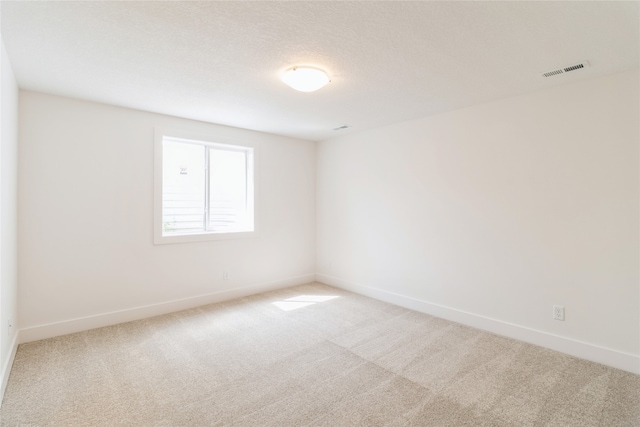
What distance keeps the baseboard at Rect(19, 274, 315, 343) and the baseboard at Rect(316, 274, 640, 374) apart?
1787 mm

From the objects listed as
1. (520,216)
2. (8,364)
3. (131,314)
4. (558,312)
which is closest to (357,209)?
(520,216)

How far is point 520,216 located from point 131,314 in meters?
4.38

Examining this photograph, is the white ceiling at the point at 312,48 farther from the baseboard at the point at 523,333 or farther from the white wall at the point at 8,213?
the baseboard at the point at 523,333

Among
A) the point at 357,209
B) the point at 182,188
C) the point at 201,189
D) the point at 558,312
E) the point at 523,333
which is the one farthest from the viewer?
the point at 357,209

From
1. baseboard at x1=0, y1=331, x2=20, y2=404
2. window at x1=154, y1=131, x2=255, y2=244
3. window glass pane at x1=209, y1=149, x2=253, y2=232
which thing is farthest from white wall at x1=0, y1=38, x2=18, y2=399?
window glass pane at x1=209, y1=149, x2=253, y2=232

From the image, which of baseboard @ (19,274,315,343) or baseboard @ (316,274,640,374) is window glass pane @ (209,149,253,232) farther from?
baseboard @ (316,274,640,374)

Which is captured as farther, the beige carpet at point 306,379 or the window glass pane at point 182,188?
the window glass pane at point 182,188

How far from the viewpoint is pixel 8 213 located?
2.51 metres

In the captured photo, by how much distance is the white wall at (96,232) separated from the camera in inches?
120

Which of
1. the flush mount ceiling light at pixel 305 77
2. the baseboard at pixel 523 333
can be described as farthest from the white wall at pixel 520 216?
the flush mount ceiling light at pixel 305 77

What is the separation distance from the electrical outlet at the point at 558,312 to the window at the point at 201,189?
3751 mm

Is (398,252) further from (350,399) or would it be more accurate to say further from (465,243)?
(350,399)

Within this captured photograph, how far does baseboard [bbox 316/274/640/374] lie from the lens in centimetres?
256

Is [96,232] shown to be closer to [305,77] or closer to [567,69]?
[305,77]
